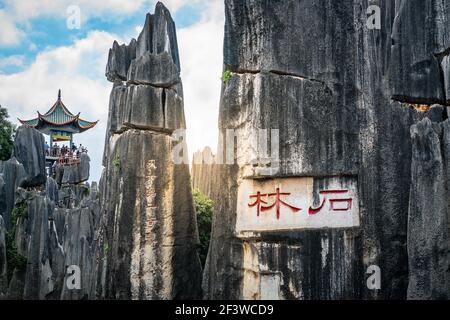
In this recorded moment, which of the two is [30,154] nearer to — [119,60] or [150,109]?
[119,60]

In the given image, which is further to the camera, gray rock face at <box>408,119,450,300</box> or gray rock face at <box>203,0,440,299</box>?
gray rock face at <box>203,0,440,299</box>

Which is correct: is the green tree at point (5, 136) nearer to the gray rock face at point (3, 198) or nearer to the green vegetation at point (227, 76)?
the gray rock face at point (3, 198)

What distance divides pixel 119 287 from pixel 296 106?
5.61 meters

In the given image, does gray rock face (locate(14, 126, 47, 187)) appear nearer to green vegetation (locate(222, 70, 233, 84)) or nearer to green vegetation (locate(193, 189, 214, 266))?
green vegetation (locate(193, 189, 214, 266))

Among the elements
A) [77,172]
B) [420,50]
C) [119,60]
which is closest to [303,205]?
[420,50]

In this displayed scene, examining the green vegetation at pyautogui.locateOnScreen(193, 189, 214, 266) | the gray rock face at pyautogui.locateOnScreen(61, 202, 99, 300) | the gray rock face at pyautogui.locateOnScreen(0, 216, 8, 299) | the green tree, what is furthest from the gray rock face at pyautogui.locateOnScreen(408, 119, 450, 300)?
the green tree

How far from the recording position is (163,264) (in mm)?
12359

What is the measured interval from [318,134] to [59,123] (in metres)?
34.0

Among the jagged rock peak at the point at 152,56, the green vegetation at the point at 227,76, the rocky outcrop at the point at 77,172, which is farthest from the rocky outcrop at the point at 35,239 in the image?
the green vegetation at the point at 227,76

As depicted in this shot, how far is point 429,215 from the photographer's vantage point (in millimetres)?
7824

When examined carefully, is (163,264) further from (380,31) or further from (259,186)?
(380,31)

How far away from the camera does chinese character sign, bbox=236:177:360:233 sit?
908 cm

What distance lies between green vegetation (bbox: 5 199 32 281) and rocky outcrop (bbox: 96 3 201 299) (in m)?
5.57

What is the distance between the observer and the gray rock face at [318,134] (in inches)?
353
